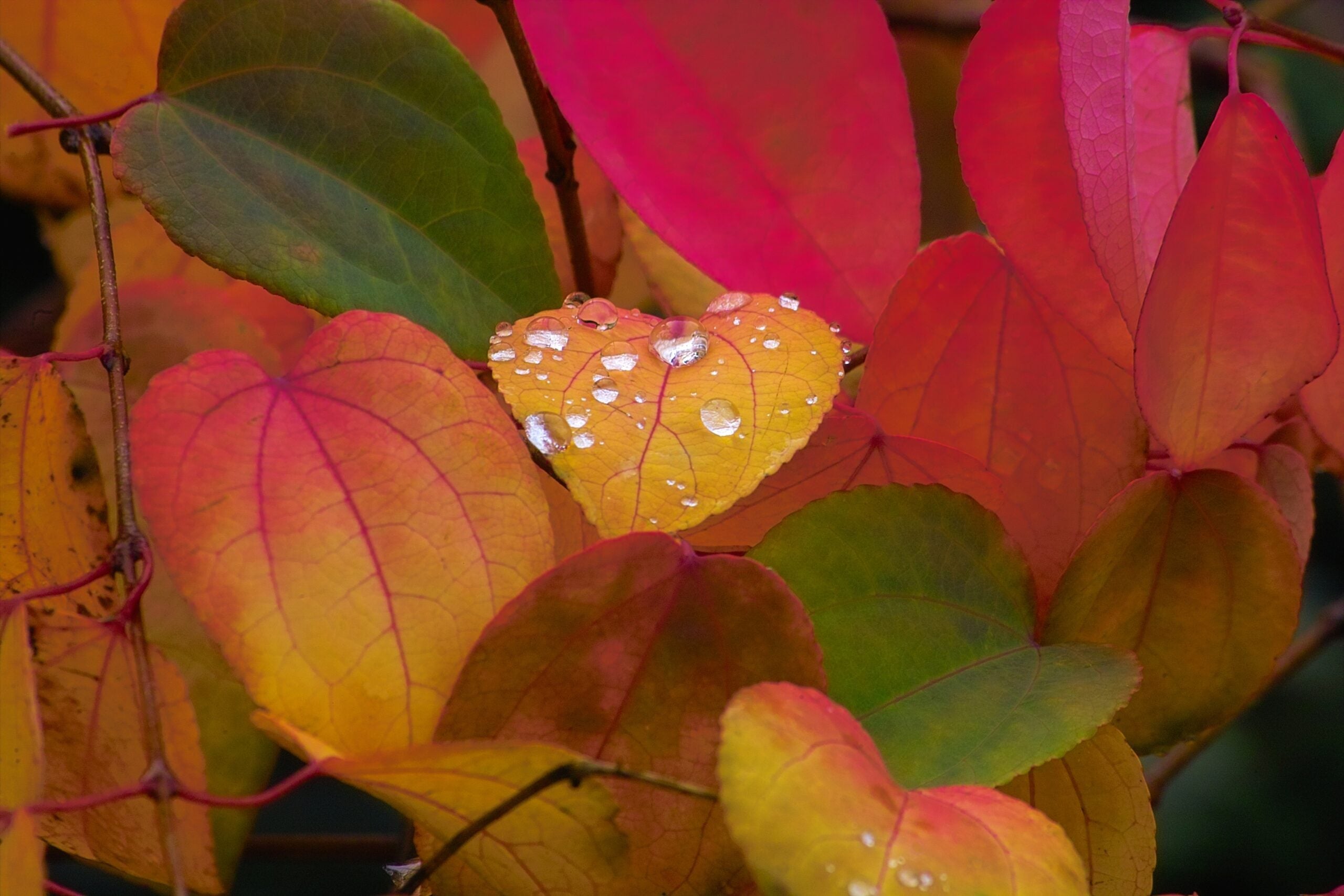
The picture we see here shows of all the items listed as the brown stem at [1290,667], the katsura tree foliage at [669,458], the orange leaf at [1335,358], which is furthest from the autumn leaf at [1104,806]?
the brown stem at [1290,667]

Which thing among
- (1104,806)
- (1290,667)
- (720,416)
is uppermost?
(720,416)

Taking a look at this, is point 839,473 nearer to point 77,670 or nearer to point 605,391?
point 605,391

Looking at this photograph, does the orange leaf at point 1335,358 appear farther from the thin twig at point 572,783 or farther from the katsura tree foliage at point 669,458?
the thin twig at point 572,783

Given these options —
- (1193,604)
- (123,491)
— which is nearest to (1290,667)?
(1193,604)

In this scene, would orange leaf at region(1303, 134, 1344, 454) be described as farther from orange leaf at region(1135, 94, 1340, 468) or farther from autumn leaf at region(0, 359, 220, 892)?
autumn leaf at region(0, 359, 220, 892)

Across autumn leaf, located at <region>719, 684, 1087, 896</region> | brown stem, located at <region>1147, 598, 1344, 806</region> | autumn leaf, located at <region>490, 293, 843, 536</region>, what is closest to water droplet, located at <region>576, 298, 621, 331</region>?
autumn leaf, located at <region>490, 293, 843, 536</region>
